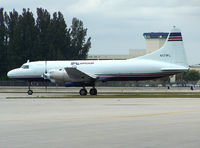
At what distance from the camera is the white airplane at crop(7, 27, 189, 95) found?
151ft

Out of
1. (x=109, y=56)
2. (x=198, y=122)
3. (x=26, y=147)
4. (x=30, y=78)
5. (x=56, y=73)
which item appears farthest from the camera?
(x=109, y=56)

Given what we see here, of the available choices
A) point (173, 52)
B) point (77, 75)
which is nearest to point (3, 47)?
point (77, 75)

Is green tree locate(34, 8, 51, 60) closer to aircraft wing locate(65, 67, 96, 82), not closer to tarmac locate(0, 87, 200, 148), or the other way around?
aircraft wing locate(65, 67, 96, 82)

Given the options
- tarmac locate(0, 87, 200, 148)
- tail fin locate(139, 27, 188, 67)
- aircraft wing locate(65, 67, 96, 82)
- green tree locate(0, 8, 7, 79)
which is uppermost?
green tree locate(0, 8, 7, 79)

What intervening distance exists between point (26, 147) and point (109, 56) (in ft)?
470

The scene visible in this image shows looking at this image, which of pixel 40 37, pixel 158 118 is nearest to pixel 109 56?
pixel 40 37

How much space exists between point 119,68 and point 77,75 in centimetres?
456

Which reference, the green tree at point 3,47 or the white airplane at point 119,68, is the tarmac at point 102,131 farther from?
the green tree at point 3,47

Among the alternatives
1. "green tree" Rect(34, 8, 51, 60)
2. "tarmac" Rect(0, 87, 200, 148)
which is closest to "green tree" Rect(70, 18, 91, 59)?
"green tree" Rect(34, 8, 51, 60)

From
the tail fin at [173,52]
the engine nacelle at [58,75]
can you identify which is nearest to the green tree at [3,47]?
the engine nacelle at [58,75]

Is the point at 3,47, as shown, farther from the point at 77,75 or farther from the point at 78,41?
the point at 77,75

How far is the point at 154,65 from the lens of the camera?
46.9 m

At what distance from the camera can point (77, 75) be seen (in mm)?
45875

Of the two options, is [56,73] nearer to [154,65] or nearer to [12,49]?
[154,65]
